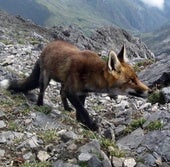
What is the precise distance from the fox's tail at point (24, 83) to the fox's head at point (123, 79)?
11.8ft

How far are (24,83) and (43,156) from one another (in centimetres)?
579

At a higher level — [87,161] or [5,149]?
[87,161]

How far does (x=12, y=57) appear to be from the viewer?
22.1 metres

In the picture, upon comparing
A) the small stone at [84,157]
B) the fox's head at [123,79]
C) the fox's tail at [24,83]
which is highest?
the fox's head at [123,79]

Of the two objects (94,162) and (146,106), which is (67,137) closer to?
(94,162)

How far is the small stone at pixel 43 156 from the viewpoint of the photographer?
9298mm

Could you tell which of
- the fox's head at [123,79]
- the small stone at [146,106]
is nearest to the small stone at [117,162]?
the fox's head at [123,79]

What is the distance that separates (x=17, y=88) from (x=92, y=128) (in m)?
3.72

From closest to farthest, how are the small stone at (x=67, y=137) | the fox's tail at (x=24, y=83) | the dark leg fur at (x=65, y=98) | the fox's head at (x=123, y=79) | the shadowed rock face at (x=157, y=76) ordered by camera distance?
the small stone at (x=67, y=137), the fox's head at (x=123, y=79), the dark leg fur at (x=65, y=98), the fox's tail at (x=24, y=83), the shadowed rock face at (x=157, y=76)

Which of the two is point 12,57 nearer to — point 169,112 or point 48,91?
point 48,91

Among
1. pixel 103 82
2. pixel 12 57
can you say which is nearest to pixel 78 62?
pixel 103 82

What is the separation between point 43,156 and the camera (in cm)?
938

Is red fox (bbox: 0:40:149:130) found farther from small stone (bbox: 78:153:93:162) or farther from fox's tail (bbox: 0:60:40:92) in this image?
small stone (bbox: 78:153:93:162)

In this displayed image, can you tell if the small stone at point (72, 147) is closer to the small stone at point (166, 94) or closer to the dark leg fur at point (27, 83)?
the small stone at point (166, 94)
